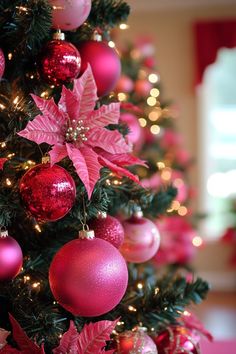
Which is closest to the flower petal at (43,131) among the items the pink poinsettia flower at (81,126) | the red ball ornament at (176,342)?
the pink poinsettia flower at (81,126)

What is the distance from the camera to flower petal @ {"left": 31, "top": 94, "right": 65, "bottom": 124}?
0.70 metres

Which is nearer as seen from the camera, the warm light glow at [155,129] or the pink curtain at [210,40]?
the warm light glow at [155,129]

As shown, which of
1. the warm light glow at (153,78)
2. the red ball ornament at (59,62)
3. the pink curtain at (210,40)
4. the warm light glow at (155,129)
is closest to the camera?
the red ball ornament at (59,62)

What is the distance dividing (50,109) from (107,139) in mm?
98

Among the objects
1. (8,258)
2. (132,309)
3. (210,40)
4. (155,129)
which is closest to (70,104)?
(8,258)

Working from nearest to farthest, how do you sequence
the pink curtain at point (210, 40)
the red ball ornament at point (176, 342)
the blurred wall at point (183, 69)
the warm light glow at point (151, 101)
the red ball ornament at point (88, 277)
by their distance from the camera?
the red ball ornament at point (88, 277) → the red ball ornament at point (176, 342) → the warm light glow at point (151, 101) → the pink curtain at point (210, 40) → the blurred wall at point (183, 69)

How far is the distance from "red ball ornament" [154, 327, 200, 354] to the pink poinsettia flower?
0.34 meters

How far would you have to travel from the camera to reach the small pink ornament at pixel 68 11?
78 centimetres

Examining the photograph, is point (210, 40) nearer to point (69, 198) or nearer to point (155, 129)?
point (155, 129)

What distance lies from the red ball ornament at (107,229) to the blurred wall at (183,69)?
3233 mm

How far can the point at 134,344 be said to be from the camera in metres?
0.80

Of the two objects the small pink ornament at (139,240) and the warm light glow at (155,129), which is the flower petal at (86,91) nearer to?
the small pink ornament at (139,240)

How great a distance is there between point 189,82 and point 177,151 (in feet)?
5.16

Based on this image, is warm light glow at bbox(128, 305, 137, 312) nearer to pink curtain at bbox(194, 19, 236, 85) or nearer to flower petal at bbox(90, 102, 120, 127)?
flower petal at bbox(90, 102, 120, 127)
